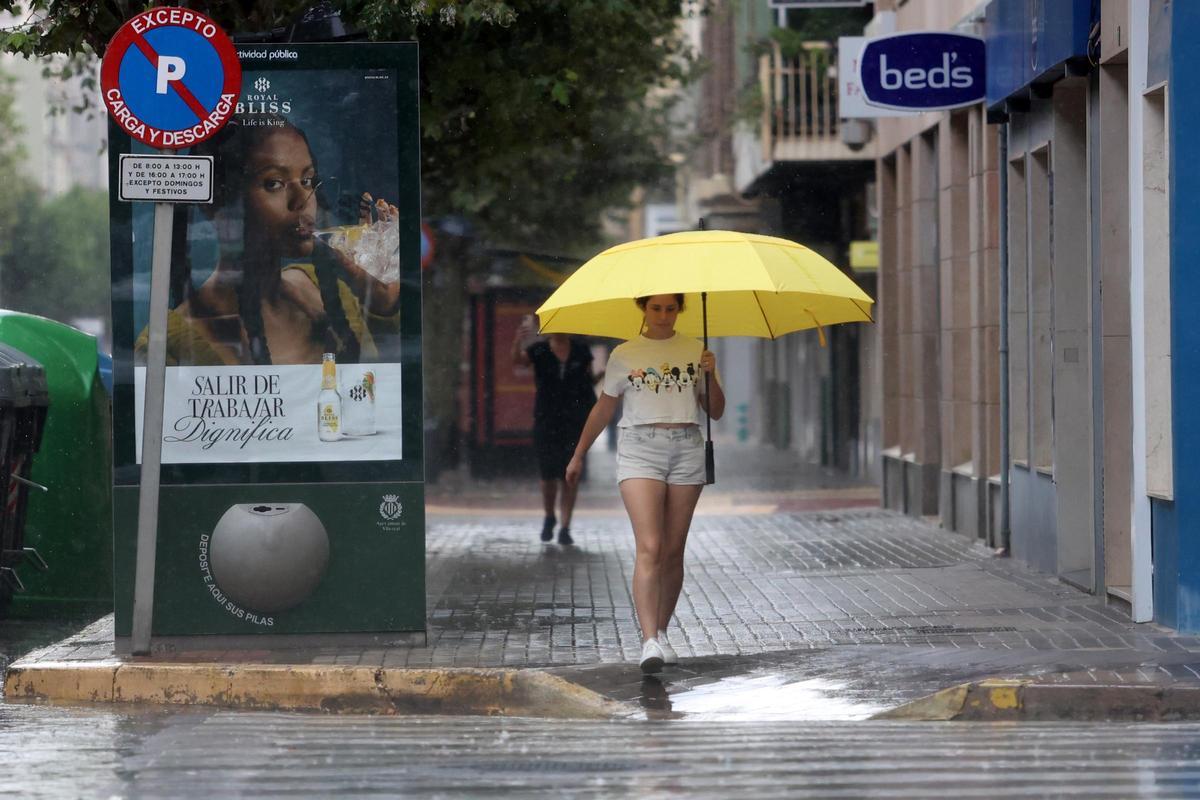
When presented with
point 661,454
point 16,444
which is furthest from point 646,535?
point 16,444

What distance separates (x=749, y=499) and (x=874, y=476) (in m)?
3.65

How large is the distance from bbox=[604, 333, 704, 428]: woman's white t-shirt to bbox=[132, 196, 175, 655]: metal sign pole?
2.01 meters

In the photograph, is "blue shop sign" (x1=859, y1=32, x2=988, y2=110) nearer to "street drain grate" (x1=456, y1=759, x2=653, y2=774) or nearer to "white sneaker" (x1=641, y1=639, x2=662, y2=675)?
"white sneaker" (x1=641, y1=639, x2=662, y2=675)

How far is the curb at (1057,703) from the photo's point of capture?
25.9 ft

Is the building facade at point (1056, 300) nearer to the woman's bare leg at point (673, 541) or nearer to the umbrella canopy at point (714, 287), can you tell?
the umbrella canopy at point (714, 287)

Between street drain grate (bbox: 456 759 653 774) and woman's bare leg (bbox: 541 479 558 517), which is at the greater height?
woman's bare leg (bbox: 541 479 558 517)

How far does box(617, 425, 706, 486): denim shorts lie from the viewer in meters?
8.94

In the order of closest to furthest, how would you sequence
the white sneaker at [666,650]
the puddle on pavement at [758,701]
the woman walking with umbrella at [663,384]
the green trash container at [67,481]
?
the puddle on pavement at [758,701] → the woman walking with umbrella at [663,384] → the white sneaker at [666,650] → the green trash container at [67,481]

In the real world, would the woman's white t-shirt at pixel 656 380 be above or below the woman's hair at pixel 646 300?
below

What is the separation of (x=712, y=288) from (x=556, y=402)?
788cm

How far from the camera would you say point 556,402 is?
16.2 meters

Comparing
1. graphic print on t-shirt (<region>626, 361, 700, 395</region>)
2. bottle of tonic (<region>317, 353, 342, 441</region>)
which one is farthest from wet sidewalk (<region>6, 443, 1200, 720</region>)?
graphic print on t-shirt (<region>626, 361, 700, 395</region>)

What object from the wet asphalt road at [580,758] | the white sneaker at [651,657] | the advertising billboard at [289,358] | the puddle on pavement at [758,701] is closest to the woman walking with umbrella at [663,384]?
the white sneaker at [651,657]

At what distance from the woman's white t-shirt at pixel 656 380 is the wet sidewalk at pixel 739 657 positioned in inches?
44.4
